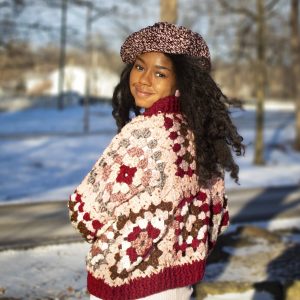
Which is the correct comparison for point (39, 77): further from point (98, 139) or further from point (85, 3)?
point (85, 3)

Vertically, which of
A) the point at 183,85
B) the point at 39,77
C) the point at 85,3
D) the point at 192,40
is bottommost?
the point at 39,77

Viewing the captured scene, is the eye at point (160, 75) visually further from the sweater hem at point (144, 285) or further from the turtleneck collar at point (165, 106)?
the sweater hem at point (144, 285)

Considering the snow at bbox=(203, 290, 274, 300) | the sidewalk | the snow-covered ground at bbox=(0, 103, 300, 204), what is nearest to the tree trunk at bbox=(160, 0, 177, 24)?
the snow-covered ground at bbox=(0, 103, 300, 204)

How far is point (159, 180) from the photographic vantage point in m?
1.96

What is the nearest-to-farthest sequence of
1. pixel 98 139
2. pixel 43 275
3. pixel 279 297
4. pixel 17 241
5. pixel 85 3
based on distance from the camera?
1. pixel 279 297
2. pixel 43 275
3. pixel 17 241
4. pixel 85 3
5. pixel 98 139

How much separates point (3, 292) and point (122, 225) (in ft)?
10.0

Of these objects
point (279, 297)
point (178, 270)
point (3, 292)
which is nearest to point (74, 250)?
point (3, 292)

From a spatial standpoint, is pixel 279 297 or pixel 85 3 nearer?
pixel 279 297

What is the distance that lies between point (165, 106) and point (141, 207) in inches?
15.9

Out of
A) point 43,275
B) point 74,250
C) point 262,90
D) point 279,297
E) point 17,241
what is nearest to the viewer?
point 279,297

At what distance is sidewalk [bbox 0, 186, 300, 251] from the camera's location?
6.97m

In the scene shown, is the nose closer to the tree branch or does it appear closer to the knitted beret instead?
the knitted beret

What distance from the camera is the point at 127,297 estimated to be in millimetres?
2031

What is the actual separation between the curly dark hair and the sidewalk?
14.8 feet
